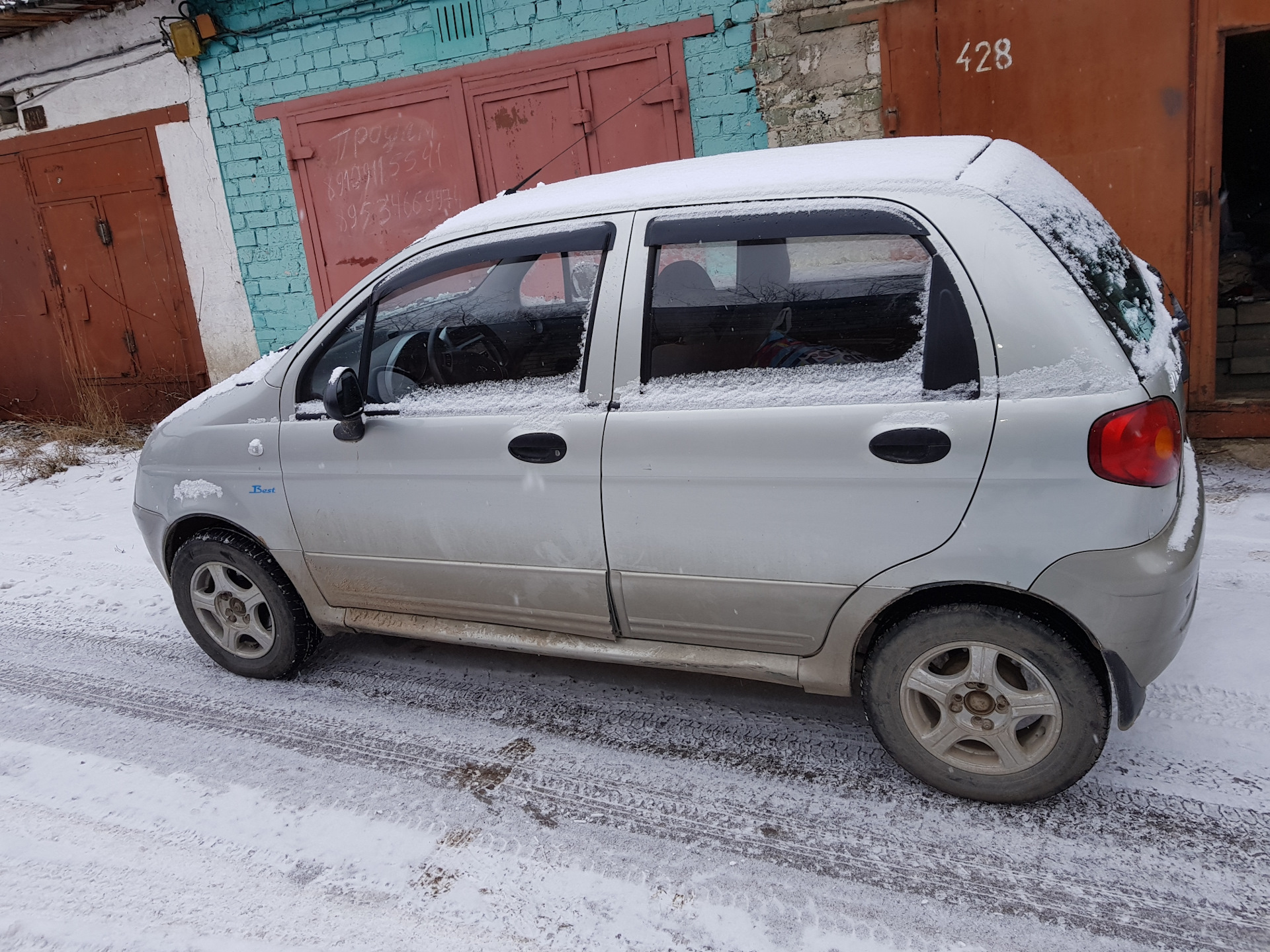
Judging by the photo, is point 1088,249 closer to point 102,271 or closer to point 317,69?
point 317,69

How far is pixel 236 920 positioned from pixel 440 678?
4.46 ft

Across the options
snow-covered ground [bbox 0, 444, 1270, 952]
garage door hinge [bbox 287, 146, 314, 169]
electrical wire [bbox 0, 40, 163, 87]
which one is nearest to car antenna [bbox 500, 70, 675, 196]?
garage door hinge [bbox 287, 146, 314, 169]

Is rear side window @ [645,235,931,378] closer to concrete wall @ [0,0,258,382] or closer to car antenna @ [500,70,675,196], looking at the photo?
car antenna @ [500,70,675,196]

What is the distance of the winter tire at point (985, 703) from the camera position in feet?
8.31

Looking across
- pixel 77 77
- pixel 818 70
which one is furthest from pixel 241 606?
pixel 77 77

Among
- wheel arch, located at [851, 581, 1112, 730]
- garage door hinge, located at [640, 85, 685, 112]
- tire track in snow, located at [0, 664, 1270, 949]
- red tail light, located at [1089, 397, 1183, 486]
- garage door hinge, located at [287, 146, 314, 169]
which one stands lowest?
tire track in snow, located at [0, 664, 1270, 949]

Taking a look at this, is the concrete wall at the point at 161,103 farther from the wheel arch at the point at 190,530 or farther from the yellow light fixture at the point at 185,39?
the wheel arch at the point at 190,530

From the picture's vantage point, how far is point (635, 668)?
3.71m

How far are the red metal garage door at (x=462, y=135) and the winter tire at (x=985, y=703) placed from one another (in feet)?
16.6

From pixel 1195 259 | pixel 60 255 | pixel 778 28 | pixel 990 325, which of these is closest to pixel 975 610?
pixel 990 325

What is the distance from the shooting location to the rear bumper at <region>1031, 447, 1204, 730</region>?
7.80 feet

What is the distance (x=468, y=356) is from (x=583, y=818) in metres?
1.57

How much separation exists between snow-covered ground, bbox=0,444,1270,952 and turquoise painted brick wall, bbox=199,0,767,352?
179 inches

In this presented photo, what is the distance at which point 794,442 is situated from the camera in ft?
8.62
